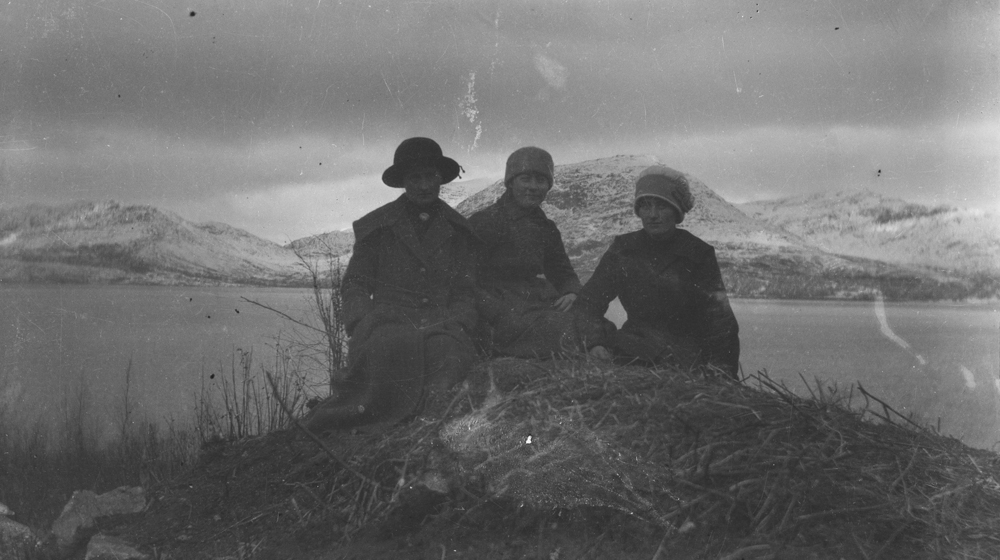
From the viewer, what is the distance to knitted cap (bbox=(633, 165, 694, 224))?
5207 millimetres

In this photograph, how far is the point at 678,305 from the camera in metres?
5.23

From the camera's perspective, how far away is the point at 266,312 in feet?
19.1

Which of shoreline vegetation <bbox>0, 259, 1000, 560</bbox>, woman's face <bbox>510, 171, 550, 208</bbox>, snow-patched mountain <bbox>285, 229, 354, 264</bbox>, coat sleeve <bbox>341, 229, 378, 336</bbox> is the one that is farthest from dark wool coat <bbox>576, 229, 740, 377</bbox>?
snow-patched mountain <bbox>285, 229, 354, 264</bbox>

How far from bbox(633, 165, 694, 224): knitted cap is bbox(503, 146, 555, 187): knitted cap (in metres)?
0.53

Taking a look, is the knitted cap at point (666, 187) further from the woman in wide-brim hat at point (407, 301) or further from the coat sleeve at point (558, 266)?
the woman in wide-brim hat at point (407, 301)

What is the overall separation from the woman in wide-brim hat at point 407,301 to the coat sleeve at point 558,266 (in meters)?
0.46

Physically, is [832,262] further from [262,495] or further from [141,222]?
[141,222]

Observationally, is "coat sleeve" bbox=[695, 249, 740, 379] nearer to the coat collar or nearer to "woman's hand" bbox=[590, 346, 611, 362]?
"woman's hand" bbox=[590, 346, 611, 362]

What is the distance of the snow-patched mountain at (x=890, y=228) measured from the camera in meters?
5.51

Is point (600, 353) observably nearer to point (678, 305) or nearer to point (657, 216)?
point (678, 305)

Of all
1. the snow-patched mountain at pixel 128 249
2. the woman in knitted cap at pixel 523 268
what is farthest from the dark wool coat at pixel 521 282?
the snow-patched mountain at pixel 128 249

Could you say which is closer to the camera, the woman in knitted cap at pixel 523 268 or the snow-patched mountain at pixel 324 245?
the woman in knitted cap at pixel 523 268

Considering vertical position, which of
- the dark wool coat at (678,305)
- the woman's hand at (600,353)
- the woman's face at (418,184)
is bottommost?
the woman's hand at (600,353)

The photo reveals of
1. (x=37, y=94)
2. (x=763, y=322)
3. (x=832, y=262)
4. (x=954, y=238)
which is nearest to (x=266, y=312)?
(x=37, y=94)
